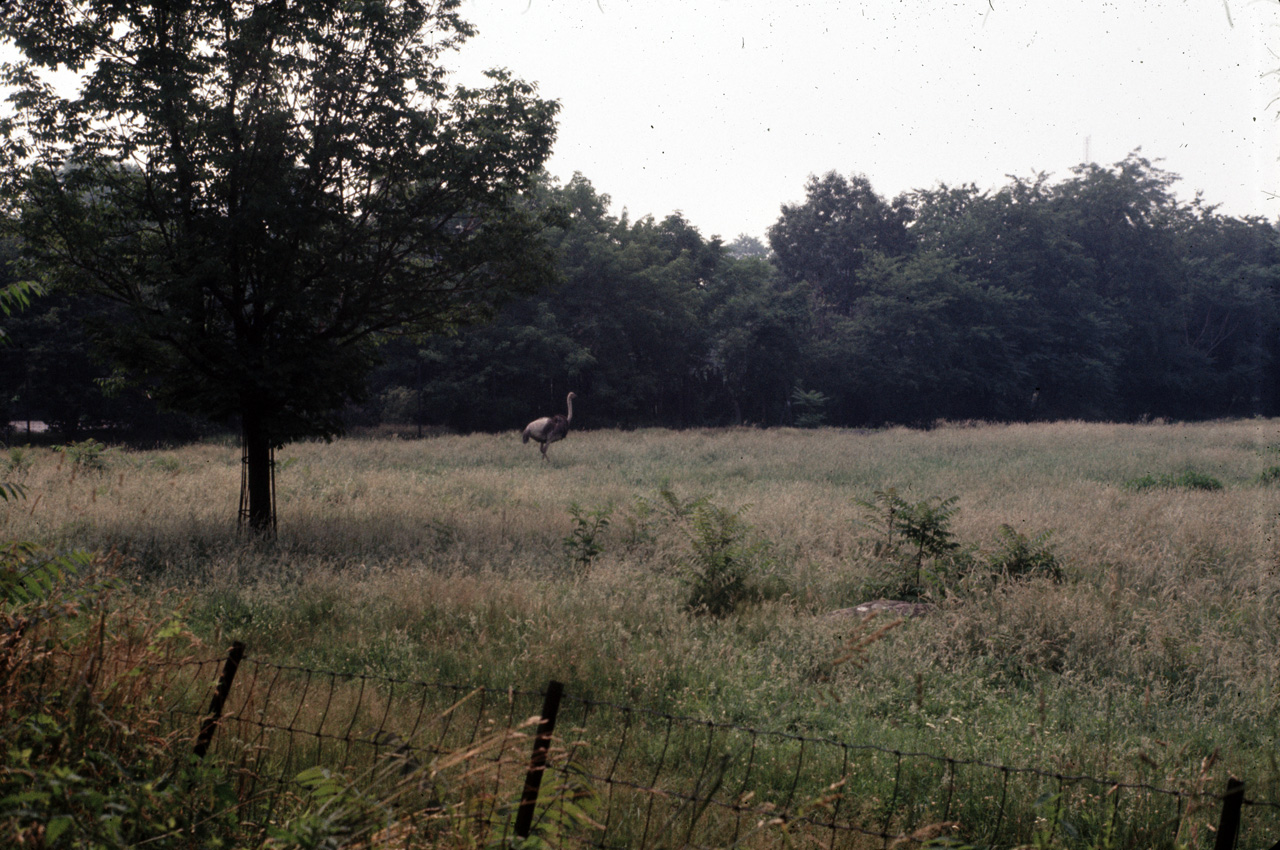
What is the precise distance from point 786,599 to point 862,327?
46240 mm

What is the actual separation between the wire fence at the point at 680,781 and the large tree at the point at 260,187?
690 cm

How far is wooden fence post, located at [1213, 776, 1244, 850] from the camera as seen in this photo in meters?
2.39

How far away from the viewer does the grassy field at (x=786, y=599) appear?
5473 mm

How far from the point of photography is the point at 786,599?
8.24 m

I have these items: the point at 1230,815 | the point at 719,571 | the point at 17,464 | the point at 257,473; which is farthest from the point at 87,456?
the point at 1230,815

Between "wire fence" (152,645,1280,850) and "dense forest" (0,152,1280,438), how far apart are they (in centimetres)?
3215

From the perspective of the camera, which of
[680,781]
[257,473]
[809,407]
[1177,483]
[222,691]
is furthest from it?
[809,407]

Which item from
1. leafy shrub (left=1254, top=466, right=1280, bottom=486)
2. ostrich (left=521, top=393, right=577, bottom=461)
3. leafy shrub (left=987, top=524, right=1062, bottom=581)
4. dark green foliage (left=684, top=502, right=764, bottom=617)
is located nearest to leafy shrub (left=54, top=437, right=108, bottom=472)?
ostrich (left=521, top=393, right=577, bottom=461)

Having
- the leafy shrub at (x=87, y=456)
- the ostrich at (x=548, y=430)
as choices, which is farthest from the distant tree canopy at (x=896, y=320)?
the leafy shrub at (x=87, y=456)

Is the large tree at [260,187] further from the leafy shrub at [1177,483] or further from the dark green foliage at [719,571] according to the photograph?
the leafy shrub at [1177,483]

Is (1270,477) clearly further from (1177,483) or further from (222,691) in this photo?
(222,691)

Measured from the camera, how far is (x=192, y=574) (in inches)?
336

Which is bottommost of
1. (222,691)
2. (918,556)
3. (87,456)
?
(918,556)

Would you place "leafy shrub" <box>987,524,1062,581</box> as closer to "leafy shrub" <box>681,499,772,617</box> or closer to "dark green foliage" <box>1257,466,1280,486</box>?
"leafy shrub" <box>681,499,772,617</box>
